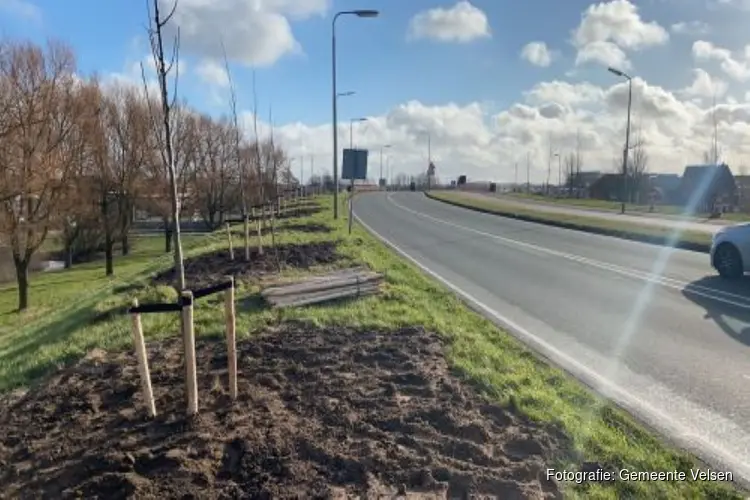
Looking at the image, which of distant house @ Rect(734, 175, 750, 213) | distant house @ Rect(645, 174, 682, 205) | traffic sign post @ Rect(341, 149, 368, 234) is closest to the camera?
traffic sign post @ Rect(341, 149, 368, 234)

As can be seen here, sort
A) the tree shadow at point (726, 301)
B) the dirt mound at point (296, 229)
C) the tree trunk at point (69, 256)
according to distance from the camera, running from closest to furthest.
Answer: the tree shadow at point (726, 301) < the dirt mound at point (296, 229) < the tree trunk at point (69, 256)

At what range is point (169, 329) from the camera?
299 inches

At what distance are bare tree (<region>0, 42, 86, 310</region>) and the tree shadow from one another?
25.5 metres

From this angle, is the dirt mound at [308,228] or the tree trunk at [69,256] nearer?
the dirt mound at [308,228]

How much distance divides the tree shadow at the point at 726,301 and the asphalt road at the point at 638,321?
0.06 ft

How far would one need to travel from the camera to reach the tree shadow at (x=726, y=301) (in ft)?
26.2

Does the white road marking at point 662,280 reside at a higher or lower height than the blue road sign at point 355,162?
lower

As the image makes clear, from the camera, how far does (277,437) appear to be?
4055mm

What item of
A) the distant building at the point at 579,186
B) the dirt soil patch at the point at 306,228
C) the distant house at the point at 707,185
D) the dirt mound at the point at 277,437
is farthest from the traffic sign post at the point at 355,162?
the distant building at the point at 579,186

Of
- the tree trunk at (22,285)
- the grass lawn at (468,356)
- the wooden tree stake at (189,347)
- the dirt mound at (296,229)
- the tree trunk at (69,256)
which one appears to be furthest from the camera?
the tree trunk at (69,256)

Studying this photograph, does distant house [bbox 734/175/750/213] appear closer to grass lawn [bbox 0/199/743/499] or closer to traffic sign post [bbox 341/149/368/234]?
traffic sign post [bbox 341/149/368/234]

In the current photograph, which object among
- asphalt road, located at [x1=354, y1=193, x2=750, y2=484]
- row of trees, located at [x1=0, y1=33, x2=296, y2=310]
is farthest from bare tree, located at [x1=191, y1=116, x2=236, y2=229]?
asphalt road, located at [x1=354, y1=193, x2=750, y2=484]

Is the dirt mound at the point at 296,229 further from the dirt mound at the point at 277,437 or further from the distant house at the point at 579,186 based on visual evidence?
the distant house at the point at 579,186

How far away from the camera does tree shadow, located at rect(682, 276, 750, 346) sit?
7988 mm
